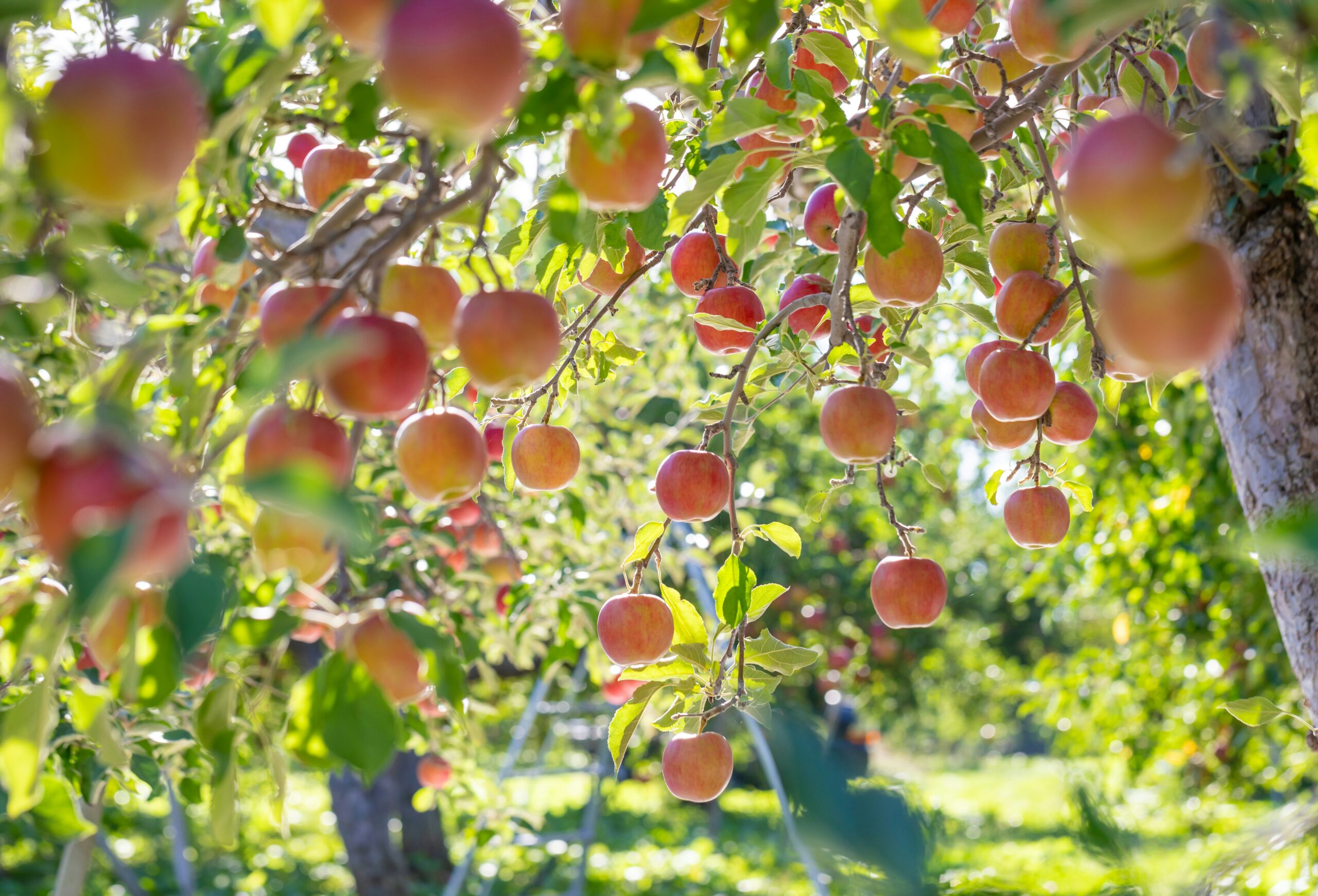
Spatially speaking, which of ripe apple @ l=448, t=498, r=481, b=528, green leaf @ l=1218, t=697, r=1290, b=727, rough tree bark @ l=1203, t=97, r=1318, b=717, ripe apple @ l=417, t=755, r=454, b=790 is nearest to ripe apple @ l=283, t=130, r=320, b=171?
ripe apple @ l=448, t=498, r=481, b=528

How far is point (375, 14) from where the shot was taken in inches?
21.0

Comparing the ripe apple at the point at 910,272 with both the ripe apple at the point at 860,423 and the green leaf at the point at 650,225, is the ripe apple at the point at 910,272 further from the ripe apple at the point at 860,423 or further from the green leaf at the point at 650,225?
the green leaf at the point at 650,225

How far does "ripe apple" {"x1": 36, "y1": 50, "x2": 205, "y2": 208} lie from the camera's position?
0.46 m

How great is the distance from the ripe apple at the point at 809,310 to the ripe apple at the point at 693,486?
0.19 m

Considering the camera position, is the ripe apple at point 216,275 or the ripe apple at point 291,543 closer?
the ripe apple at point 291,543

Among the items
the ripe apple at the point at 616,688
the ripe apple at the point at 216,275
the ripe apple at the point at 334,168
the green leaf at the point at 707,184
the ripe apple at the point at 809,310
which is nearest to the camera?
the ripe apple at the point at 216,275

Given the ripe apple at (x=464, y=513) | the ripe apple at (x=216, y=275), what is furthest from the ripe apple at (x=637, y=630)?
the ripe apple at (x=464, y=513)

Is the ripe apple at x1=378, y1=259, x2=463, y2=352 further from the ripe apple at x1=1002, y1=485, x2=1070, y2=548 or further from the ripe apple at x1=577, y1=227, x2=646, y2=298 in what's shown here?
the ripe apple at x1=1002, y1=485, x2=1070, y2=548

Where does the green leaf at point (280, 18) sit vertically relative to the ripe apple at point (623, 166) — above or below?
below

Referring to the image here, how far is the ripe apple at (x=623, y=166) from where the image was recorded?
0.56 m

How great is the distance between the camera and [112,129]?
0.46 metres

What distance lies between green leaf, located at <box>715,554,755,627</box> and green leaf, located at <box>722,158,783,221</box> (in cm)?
33

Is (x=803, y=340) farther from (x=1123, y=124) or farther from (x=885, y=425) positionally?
(x=1123, y=124)

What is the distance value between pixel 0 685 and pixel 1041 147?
3.61 feet
